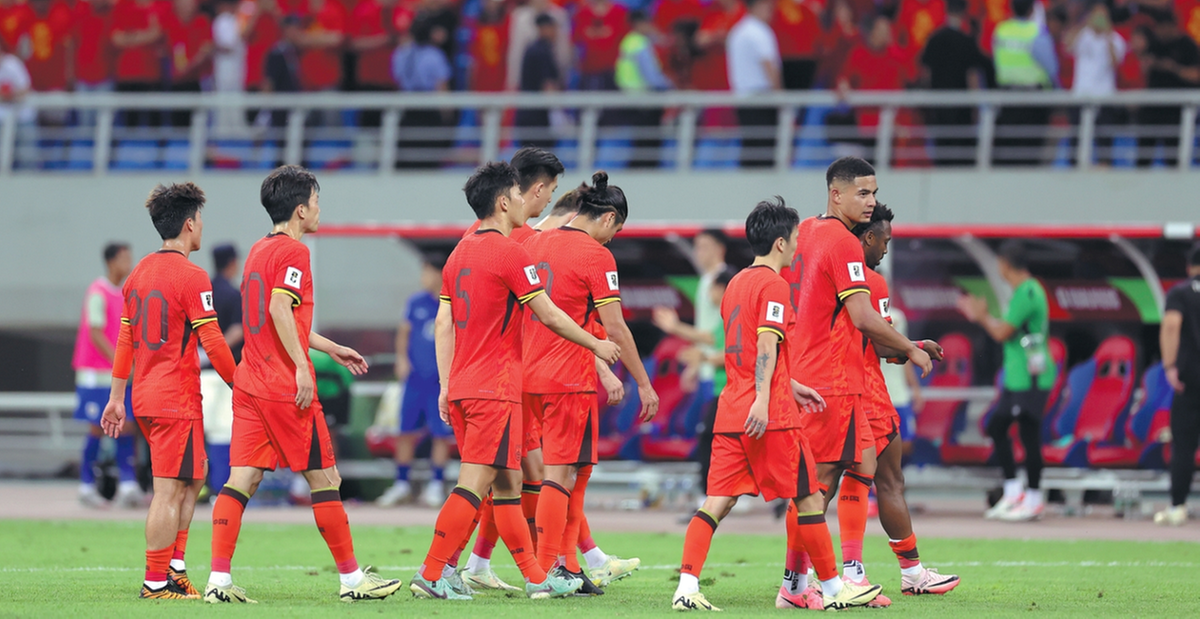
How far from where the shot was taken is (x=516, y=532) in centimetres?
741

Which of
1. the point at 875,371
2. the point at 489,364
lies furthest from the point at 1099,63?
the point at 489,364

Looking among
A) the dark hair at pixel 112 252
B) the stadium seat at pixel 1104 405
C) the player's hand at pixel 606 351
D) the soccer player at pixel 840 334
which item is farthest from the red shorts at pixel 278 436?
the stadium seat at pixel 1104 405

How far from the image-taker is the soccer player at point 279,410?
7215mm

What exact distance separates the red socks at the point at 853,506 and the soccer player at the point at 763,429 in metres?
0.40

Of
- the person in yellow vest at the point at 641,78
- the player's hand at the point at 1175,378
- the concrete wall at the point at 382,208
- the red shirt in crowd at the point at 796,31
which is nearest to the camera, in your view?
the player's hand at the point at 1175,378

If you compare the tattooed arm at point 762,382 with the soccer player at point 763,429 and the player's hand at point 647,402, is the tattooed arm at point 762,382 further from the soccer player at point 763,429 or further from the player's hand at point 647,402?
the player's hand at point 647,402

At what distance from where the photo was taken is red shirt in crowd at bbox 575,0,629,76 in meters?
18.8

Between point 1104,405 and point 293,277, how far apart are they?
933 cm

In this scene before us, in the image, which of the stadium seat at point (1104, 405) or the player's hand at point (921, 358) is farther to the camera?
the stadium seat at point (1104, 405)

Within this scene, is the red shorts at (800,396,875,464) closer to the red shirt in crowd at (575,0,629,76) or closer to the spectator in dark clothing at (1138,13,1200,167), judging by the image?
the spectator in dark clothing at (1138,13,1200,167)

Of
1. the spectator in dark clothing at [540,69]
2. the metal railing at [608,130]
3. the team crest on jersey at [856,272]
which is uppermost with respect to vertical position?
the spectator in dark clothing at [540,69]

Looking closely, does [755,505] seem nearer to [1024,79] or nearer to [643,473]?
[643,473]

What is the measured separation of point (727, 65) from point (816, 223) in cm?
1100

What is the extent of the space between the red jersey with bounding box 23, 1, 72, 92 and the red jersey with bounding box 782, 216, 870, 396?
15710mm
